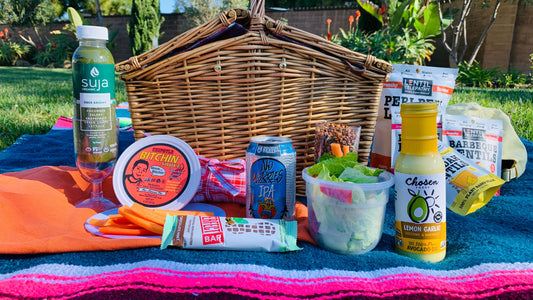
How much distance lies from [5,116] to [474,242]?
2.90 metres

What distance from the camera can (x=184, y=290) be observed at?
0.72 meters

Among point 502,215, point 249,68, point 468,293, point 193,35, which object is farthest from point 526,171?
point 193,35

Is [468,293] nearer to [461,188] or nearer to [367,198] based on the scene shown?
[367,198]

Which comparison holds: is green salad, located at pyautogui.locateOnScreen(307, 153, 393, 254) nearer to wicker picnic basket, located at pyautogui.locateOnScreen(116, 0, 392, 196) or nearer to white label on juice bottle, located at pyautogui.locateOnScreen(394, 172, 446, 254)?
white label on juice bottle, located at pyautogui.locateOnScreen(394, 172, 446, 254)

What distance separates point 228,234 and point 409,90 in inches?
38.4

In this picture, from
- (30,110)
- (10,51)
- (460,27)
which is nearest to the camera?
(30,110)

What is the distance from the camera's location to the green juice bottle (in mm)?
1044

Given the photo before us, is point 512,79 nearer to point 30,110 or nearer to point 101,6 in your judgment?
point 30,110

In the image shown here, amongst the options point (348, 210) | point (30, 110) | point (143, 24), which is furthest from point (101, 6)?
point (348, 210)

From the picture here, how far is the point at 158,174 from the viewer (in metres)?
1.13

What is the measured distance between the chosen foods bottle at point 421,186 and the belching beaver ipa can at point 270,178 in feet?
0.99

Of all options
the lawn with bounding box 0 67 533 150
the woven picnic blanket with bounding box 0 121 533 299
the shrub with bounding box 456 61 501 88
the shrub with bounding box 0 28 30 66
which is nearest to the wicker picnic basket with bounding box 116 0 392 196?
the woven picnic blanket with bounding box 0 121 533 299

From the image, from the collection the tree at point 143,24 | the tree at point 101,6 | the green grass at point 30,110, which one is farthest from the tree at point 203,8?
the green grass at point 30,110

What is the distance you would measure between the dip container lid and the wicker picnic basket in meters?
0.12
